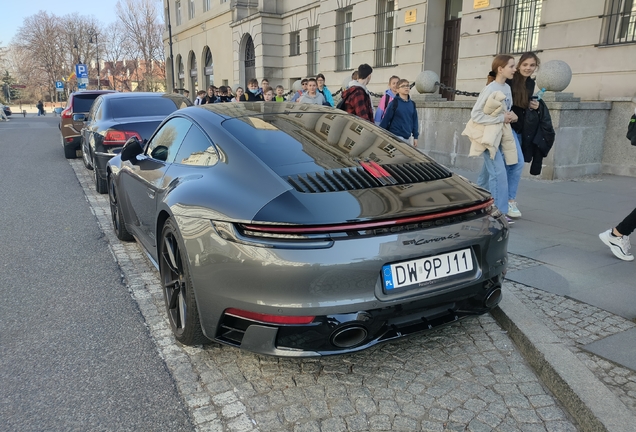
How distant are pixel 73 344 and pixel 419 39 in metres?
13.5

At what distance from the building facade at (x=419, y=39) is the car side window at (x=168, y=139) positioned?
8603 mm

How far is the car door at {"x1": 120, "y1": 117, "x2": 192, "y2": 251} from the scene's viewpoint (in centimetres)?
364

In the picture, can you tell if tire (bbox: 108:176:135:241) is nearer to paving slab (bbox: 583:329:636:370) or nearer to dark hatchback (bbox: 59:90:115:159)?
paving slab (bbox: 583:329:636:370)

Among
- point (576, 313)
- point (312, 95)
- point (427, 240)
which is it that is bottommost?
point (576, 313)

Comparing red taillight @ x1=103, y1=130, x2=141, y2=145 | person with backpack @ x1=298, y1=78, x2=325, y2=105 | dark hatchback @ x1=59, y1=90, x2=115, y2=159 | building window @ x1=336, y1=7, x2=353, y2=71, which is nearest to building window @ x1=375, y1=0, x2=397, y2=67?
building window @ x1=336, y1=7, x2=353, y2=71

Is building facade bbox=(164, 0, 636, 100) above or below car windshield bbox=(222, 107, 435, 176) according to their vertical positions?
above

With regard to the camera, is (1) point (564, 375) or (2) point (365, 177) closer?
(1) point (564, 375)

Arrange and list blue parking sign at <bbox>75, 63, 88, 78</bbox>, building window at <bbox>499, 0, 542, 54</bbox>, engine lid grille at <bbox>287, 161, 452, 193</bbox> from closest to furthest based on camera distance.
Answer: engine lid grille at <bbox>287, 161, 452, 193</bbox>, building window at <bbox>499, 0, 542, 54</bbox>, blue parking sign at <bbox>75, 63, 88, 78</bbox>

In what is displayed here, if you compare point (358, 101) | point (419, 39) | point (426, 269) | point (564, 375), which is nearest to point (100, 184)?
point (358, 101)

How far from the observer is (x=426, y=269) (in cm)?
254

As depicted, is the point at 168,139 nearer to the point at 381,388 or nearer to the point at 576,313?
the point at 381,388

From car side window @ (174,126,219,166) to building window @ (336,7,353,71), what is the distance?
15783 millimetres

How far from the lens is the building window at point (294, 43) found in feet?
75.4

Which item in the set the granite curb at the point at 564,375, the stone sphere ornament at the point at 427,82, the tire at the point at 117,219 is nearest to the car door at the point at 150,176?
the tire at the point at 117,219
